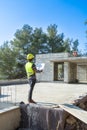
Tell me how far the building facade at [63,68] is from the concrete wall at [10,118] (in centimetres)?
1188

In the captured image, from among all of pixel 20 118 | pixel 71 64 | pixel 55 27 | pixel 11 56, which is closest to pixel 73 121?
pixel 20 118

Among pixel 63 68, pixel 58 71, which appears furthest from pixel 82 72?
pixel 58 71

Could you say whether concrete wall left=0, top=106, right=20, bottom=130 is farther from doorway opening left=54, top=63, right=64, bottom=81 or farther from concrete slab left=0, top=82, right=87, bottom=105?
doorway opening left=54, top=63, right=64, bottom=81

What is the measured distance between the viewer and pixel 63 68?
1995cm

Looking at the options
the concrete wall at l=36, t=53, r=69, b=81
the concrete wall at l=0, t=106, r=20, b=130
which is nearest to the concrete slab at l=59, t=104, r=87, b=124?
the concrete wall at l=0, t=106, r=20, b=130

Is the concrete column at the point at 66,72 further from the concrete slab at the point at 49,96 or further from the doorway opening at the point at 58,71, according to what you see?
the concrete slab at the point at 49,96

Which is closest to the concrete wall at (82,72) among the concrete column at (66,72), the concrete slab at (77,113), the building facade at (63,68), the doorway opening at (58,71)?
the building facade at (63,68)

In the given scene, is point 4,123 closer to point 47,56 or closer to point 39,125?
point 39,125

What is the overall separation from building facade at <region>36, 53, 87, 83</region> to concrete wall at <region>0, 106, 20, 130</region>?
11879mm

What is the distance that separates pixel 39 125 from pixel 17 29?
24706mm

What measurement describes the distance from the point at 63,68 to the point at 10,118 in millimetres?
14410

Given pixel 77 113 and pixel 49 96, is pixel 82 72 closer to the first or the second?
pixel 49 96

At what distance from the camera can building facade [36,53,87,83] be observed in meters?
18.7

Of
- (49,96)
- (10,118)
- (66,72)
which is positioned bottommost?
(10,118)
